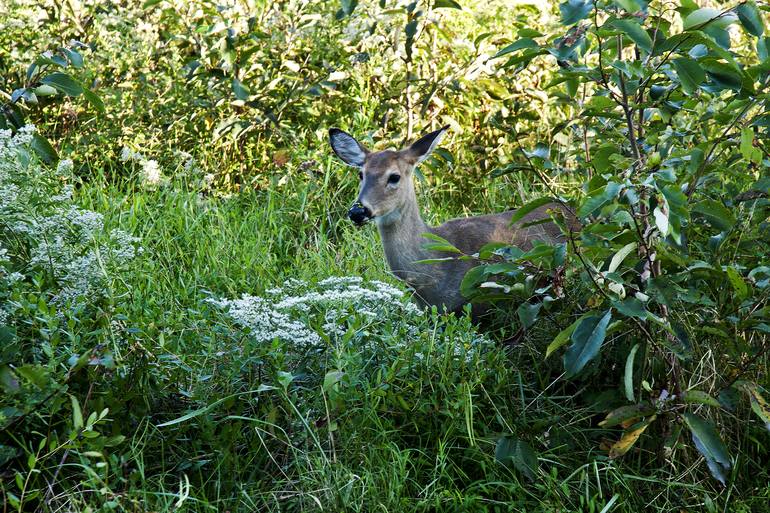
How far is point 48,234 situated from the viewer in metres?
3.79

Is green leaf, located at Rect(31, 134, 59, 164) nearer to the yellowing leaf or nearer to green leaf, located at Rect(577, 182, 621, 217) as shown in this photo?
green leaf, located at Rect(577, 182, 621, 217)

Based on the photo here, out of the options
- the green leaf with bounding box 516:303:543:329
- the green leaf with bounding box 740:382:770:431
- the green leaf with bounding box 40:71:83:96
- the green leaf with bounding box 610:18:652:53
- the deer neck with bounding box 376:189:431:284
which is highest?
the green leaf with bounding box 610:18:652:53

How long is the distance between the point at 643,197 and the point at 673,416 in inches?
31.8

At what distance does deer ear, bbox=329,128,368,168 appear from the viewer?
571cm

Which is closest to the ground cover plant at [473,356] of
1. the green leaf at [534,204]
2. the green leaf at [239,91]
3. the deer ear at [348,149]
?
the green leaf at [534,204]

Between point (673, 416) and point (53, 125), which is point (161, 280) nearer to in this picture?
point (53, 125)

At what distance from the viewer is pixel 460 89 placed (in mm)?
6465

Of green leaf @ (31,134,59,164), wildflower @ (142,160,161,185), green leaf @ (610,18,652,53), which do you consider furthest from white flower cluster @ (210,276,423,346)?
wildflower @ (142,160,161,185)

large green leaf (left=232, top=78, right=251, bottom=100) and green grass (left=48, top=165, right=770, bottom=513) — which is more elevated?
large green leaf (left=232, top=78, right=251, bottom=100)

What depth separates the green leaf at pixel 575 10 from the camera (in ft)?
9.81

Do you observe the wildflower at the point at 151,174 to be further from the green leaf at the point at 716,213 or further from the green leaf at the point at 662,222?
the green leaf at the point at 662,222

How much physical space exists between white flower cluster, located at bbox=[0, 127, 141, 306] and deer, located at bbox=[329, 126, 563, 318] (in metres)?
1.71

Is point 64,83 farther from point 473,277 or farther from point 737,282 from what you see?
point 737,282

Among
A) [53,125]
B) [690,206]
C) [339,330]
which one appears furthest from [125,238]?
[53,125]
